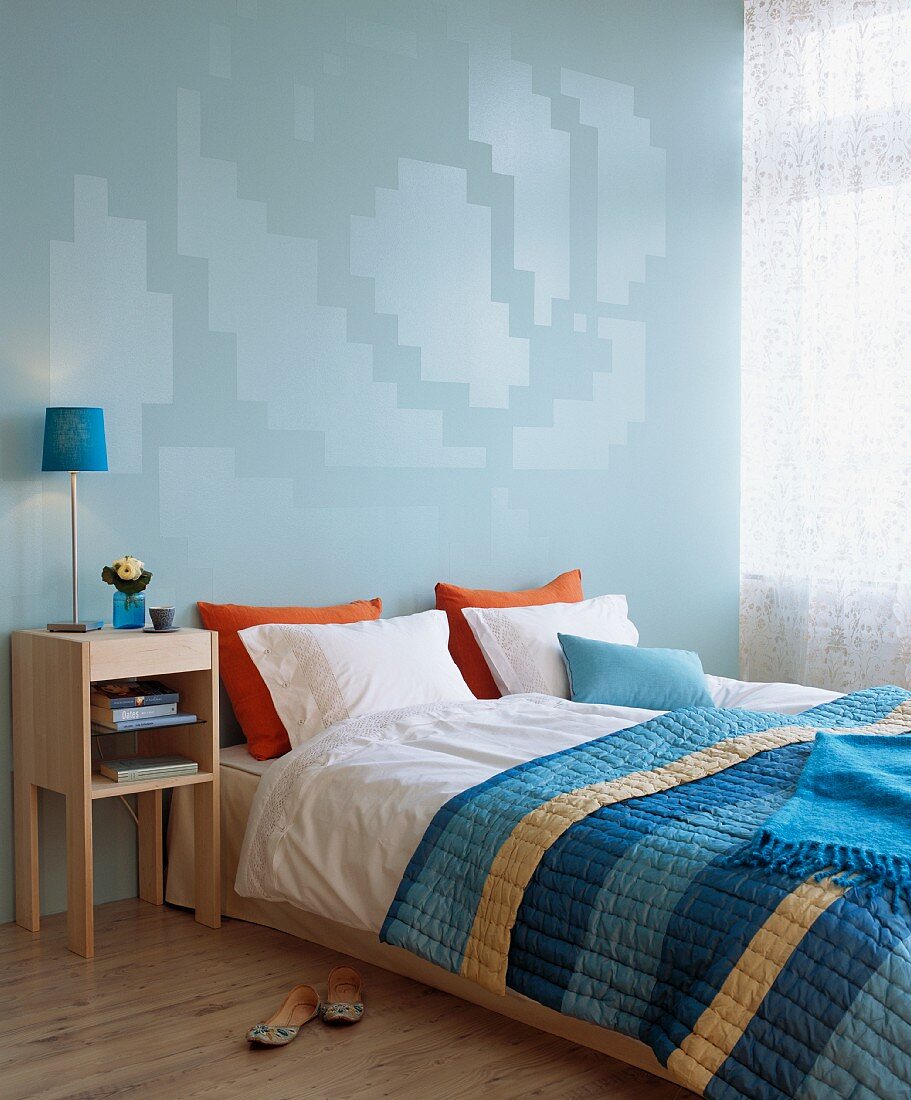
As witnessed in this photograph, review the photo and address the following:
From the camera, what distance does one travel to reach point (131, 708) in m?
3.03

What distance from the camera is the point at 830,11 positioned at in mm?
4848

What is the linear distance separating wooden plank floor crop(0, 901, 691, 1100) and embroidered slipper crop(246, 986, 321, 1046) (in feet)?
0.07

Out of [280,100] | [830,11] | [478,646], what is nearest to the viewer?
[280,100]

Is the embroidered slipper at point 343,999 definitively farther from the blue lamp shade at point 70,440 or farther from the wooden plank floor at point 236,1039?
the blue lamp shade at point 70,440

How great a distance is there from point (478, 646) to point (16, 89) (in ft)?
6.95

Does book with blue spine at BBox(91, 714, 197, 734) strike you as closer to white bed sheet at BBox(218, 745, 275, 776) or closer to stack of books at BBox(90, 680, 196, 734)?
stack of books at BBox(90, 680, 196, 734)

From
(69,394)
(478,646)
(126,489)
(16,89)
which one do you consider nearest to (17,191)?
(16,89)

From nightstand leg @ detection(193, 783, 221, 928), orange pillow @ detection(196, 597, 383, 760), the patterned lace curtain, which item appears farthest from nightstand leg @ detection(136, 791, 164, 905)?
the patterned lace curtain

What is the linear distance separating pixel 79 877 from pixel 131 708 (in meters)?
0.43

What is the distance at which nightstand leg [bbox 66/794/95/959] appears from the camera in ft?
9.57

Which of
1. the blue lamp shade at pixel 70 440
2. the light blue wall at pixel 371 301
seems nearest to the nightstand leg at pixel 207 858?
the light blue wall at pixel 371 301

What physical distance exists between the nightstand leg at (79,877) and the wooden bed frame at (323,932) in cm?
38

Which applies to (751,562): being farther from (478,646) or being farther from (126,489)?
(126,489)

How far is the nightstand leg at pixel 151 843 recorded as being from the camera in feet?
11.0
